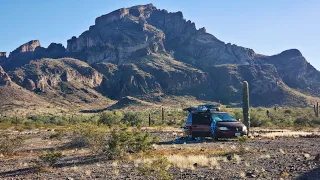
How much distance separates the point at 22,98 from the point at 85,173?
106473 millimetres

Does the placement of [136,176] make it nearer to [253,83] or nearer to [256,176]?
[256,176]

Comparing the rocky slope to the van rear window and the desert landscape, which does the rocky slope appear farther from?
the van rear window

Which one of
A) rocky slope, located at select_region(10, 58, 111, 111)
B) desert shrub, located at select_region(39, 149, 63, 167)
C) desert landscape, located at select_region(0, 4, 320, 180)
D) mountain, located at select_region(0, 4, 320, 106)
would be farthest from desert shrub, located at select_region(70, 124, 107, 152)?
mountain, located at select_region(0, 4, 320, 106)

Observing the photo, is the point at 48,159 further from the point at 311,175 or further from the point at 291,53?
the point at 291,53

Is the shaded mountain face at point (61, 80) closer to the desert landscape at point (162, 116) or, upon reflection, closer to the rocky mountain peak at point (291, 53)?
the desert landscape at point (162, 116)

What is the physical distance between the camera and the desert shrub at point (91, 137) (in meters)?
18.2

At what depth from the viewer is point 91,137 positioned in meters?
20.1

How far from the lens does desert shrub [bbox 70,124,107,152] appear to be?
59.7 feet

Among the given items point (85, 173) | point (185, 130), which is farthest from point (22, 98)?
point (85, 173)

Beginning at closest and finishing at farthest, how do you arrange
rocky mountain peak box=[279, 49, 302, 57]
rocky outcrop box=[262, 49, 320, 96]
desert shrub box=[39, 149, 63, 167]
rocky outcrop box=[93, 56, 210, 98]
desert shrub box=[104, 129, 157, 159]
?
desert shrub box=[39, 149, 63, 167] → desert shrub box=[104, 129, 157, 159] → rocky outcrop box=[262, 49, 320, 96] → rocky outcrop box=[93, 56, 210, 98] → rocky mountain peak box=[279, 49, 302, 57]

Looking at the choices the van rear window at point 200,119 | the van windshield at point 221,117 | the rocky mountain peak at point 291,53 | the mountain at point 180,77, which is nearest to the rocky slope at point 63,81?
the mountain at point 180,77

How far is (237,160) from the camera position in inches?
497

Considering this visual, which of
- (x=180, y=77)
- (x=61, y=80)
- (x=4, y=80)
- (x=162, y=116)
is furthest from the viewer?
(x=180, y=77)

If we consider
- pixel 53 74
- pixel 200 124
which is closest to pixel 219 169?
pixel 200 124
